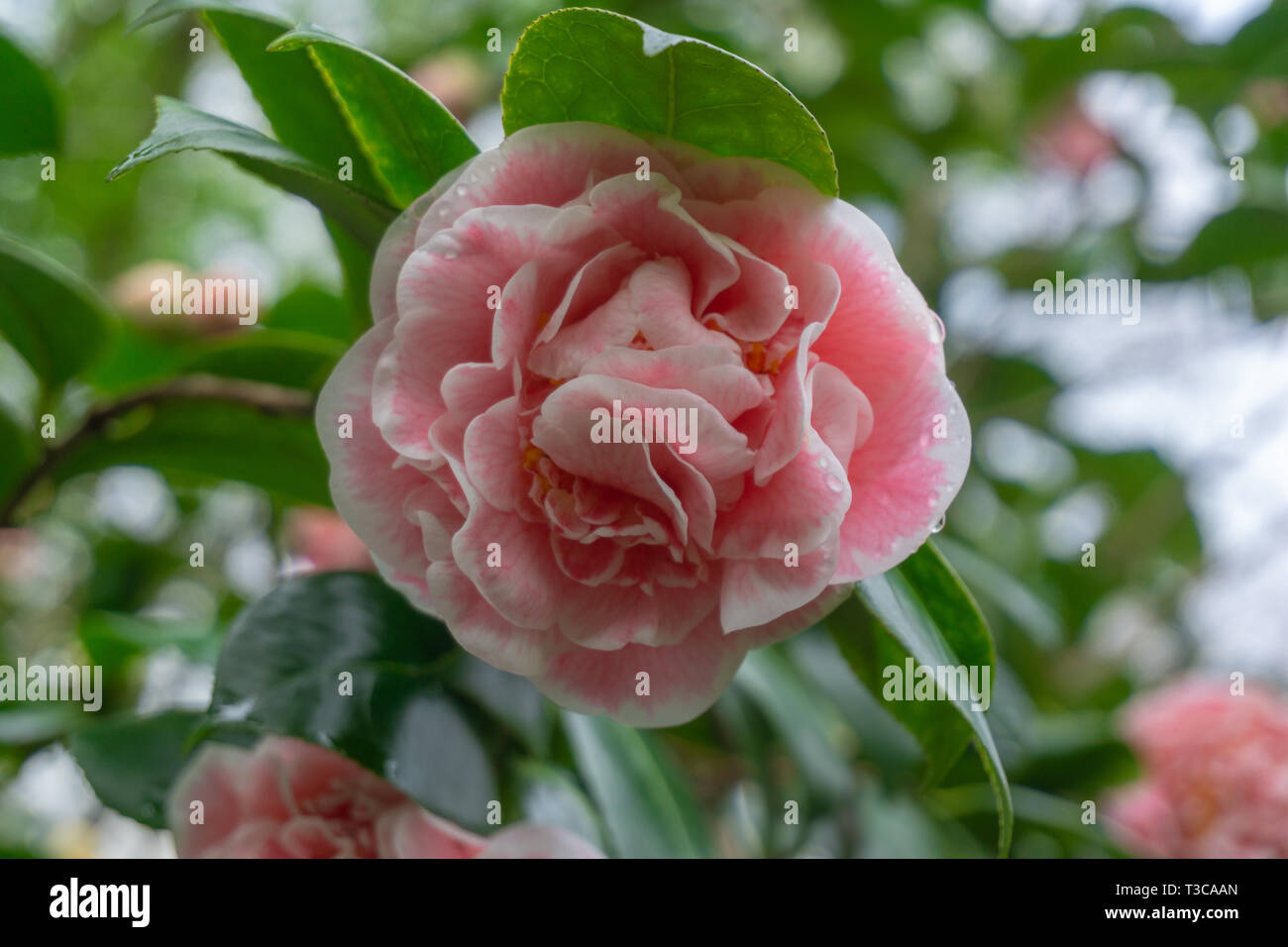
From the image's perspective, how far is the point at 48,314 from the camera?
787 millimetres

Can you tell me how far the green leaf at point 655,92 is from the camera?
43 centimetres

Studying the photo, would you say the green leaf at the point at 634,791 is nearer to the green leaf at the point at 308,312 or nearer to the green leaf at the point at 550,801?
the green leaf at the point at 550,801

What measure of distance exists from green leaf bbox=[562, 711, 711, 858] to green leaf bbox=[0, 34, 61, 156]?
566mm

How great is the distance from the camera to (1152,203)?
1.58 m

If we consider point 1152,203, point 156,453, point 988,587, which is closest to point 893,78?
point 1152,203

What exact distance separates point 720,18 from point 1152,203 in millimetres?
742

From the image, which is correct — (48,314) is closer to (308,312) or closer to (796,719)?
(308,312)

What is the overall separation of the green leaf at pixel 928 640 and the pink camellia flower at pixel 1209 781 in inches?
29.5

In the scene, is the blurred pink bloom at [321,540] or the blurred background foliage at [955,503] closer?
the blurred background foliage at [955,503]

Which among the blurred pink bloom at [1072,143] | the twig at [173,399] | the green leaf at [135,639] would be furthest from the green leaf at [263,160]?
the blurred pink bloom at [1072,143]

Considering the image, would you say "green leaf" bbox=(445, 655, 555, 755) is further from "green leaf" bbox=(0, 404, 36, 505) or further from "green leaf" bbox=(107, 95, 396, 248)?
"green leaf" bbox=(0, 404, 36, 505)

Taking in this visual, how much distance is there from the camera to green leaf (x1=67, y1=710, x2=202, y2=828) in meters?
0.70
